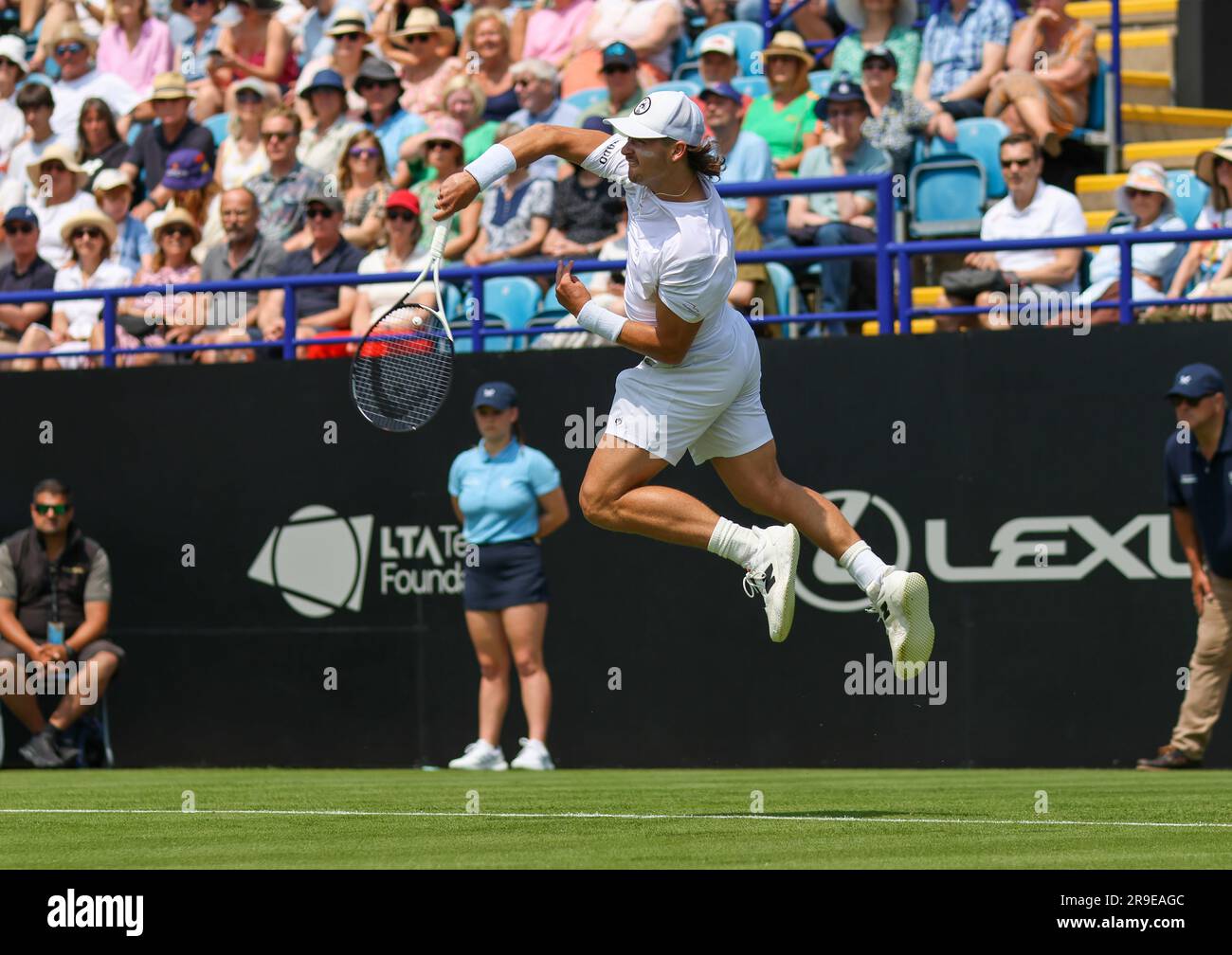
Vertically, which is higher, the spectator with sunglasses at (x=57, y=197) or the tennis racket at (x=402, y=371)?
the spectator with sunglasses at (x=57, y=197)

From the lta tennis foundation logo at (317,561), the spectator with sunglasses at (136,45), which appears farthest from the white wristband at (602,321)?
the spectator with sunglasses at (136,45)

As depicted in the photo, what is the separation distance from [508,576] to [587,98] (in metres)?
4.41

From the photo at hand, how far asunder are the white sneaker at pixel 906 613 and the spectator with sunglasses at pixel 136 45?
1311 cm

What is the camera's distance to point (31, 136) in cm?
1961

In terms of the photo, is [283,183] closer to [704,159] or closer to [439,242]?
[439,242]

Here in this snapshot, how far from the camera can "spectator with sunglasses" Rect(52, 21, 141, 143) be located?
65.7ft

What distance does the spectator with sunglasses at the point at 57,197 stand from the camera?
17.9 metres

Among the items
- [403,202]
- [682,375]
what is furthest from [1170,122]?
[682,375]

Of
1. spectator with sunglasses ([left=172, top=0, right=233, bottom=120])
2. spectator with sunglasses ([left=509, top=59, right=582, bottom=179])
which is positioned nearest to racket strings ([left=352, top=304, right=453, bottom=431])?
spectator with sunglasses ([left=509, top=59, right=582, bottom=179])

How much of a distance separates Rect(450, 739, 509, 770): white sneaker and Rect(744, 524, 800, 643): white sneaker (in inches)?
210

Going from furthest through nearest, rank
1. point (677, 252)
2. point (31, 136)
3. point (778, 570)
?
point (31, 136) → point (778, 570) → point (677, 252)

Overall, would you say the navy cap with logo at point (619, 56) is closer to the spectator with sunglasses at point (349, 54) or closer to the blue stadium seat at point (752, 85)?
the blue stadium seat at point (752, 85)

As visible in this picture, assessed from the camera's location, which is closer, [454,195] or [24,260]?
[454,195]

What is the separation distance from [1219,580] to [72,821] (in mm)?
6695
